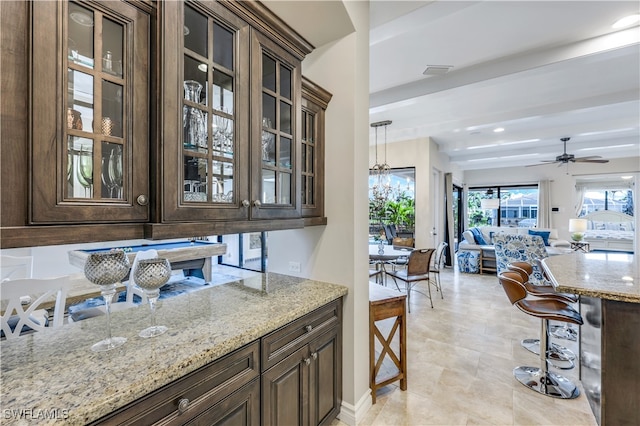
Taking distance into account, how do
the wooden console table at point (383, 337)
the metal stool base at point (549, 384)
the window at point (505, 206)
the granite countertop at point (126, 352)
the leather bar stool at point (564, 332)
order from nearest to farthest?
the granite countertop at point (126, 352), the wooden console table at point (383, 337), the metal stool base at point (549, 384), the leather bar stool at point (564, 332), the window at point (505, 206)

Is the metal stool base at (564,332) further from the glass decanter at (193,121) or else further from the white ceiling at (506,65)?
the glass decanter at (193,121)

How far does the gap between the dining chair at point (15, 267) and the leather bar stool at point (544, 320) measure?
4.38m

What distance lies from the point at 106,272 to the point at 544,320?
10.3 feet

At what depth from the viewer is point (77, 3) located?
986 millimetres

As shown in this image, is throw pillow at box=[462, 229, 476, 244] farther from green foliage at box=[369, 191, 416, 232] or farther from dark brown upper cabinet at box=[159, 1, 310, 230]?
dark brown upper cabinet at box=[159, 1, 310, 230]

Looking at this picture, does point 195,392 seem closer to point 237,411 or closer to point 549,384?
point 237,411

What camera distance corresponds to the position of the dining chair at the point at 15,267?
2.59m

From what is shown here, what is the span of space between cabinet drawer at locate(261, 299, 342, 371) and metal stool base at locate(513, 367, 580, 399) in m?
1.87

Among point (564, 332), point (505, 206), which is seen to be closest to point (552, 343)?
point (564, 332)

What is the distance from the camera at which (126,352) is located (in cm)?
112

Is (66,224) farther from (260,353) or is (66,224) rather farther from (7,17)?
(260,353)

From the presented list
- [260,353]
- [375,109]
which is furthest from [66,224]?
[375,109]

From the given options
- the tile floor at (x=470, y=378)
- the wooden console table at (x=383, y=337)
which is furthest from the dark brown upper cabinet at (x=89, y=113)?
the tile floor at (x=470, y=378)

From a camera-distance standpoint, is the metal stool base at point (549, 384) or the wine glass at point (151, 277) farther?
the metal stool base at point (549, 384)
